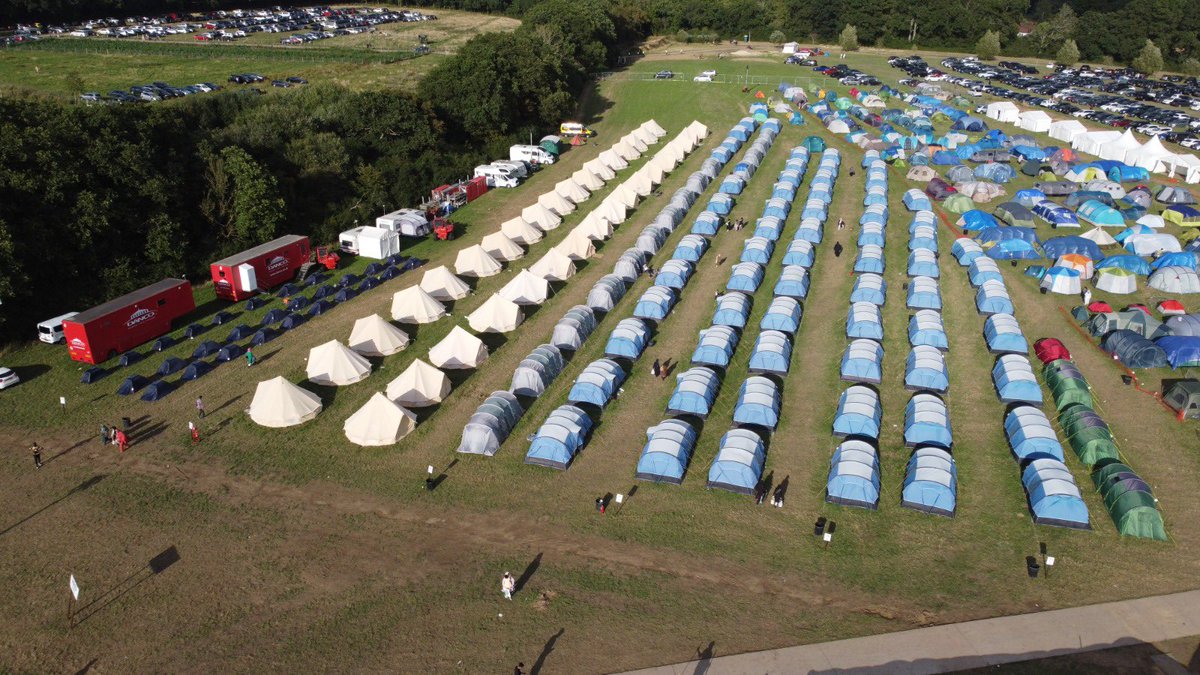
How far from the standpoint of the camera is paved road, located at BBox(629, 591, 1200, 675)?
71.1 feet

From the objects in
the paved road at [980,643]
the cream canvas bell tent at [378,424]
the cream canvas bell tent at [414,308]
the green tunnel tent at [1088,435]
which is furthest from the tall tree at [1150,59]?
the cream canvas bell tent at [378,424]

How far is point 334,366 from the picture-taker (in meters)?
36.0

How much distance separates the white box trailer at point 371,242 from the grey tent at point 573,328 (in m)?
17.0

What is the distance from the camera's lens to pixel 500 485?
29.2m

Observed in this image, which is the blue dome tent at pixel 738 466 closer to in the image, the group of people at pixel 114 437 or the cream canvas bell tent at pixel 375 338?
the cream canvas bell tent at pixel 375 338

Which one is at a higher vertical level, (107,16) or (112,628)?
(107,16)

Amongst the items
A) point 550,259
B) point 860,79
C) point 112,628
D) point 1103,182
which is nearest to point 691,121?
point 860,79

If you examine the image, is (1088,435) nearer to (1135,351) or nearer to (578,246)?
(1135,351)

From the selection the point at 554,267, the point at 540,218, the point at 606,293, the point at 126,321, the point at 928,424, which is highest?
the point at 928,424

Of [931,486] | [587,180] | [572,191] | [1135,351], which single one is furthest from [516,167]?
[931,486]

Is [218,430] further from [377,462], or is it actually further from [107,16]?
[107,16]

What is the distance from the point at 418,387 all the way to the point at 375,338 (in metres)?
5.91

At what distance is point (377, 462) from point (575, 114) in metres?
71.5

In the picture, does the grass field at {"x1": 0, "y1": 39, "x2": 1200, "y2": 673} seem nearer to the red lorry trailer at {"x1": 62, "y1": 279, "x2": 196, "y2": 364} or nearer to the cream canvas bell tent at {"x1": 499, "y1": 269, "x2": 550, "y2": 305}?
the red lorry trailer at {"x1": 62, "y1": 279, "x2": 196, "y2": 364}
